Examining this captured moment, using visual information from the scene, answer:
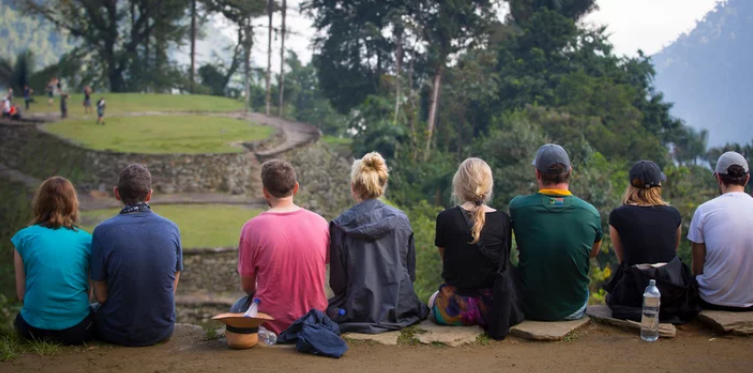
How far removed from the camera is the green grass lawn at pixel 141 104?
23.8m

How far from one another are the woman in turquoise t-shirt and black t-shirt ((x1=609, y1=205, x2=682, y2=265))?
10.2 ft

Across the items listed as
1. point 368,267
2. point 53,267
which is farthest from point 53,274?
point 368,267

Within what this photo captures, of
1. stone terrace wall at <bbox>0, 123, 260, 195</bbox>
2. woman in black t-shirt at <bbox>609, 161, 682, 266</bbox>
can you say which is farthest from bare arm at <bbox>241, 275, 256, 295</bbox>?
stone terrace wall at <bbox>0, 123, 260, 195</bbox>

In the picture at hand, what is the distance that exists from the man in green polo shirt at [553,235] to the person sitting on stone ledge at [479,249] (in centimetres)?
12

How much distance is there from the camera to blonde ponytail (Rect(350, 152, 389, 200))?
13.5 feet

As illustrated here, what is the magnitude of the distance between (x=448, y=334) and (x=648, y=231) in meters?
1.33

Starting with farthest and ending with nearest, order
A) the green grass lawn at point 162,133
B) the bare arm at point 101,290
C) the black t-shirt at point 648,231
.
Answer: the green grass lawn at point 162,133 → the black t-shirt at point 648,231 → the bare arm at point 101,290

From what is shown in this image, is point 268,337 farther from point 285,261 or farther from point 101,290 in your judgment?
point 101,290

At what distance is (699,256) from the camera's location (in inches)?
169

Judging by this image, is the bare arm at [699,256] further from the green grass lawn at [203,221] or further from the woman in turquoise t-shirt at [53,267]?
the green grass lawn at [203,221]

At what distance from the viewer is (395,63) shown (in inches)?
1120

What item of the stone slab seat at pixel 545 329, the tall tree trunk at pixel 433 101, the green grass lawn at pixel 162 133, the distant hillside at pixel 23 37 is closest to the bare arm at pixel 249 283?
the stone slab seat at pixel 545 329

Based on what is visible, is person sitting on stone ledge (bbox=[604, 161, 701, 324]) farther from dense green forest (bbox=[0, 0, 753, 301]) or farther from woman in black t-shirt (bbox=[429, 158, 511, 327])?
dense green forest (bbox=[0, 0, 753, 301])

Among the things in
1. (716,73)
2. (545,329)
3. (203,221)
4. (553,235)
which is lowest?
(203,221)
